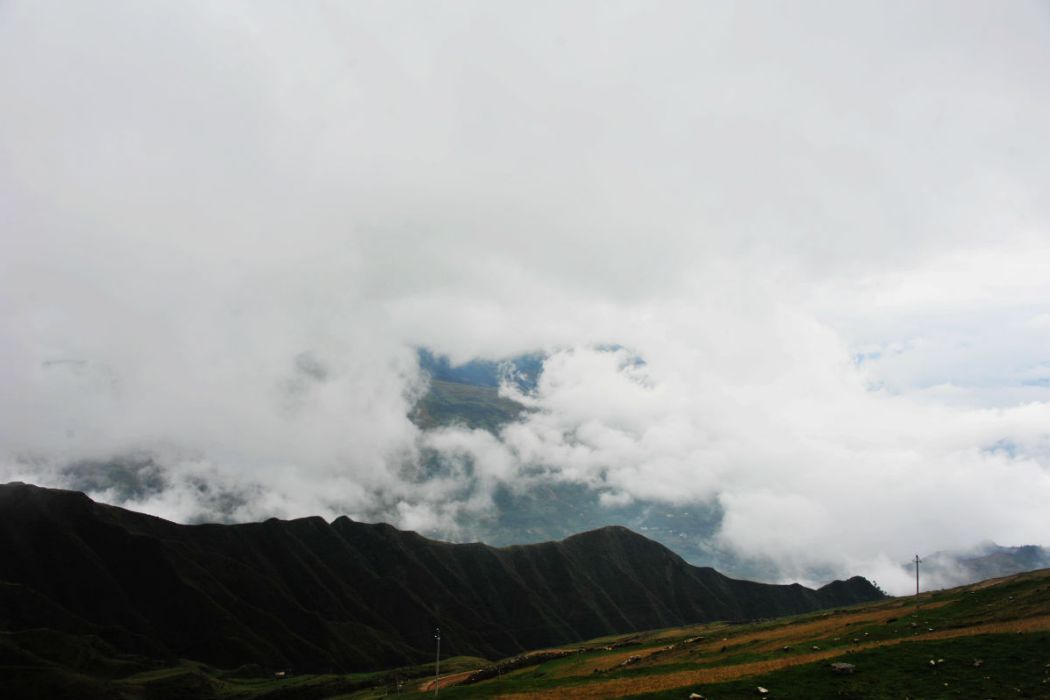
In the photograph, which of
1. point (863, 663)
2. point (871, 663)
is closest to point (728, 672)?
point (863, 663)

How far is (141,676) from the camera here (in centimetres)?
15388

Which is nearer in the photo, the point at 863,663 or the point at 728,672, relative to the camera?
the point at 863,663

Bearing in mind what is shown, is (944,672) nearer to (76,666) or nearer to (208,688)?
(208,688)

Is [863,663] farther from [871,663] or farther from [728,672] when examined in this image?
[728,672]

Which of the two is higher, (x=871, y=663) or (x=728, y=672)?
(x=871, y=663)

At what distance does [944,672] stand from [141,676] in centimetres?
16856

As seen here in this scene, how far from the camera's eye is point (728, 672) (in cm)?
5341

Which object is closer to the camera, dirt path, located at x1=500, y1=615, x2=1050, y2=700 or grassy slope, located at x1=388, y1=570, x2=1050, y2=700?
grassy slope, located at x1=388, y1=570, x2=1050, y2=700

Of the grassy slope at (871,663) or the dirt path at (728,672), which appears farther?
the dirt path at (728,672)

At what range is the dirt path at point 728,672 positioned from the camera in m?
51.0

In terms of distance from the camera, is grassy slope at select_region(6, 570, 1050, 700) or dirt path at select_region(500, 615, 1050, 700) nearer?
grassy slope at select_region(6, 570, 1050, 700)

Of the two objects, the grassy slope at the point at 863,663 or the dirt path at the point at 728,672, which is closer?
the grassy slope at the point at 863,663

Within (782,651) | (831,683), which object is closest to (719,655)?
(782,651)

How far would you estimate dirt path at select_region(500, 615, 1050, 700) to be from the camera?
50978 mm
